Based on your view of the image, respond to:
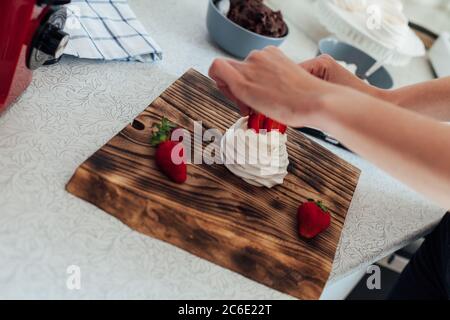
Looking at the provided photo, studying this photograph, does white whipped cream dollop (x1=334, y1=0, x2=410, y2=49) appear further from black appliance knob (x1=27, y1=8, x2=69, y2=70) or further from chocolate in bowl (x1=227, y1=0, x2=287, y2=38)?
black appliance knob (x1=27, y1=8, x2=69, y2=70)

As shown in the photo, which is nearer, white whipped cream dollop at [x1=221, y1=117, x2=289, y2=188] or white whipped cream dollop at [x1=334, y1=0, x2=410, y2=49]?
white whipped cream dollop at [x1=221, y1=117, x2=289, y2=188]

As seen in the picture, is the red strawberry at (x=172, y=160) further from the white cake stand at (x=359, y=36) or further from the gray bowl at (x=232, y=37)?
the white cake stand at (x=359, y=36)

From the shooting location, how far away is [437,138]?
53 centimetres

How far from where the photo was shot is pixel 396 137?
54 cm

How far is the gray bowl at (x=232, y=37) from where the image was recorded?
1.03 meters

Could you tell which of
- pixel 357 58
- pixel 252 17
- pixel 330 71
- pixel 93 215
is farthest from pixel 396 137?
pixel 357 58

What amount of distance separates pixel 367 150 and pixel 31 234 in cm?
42

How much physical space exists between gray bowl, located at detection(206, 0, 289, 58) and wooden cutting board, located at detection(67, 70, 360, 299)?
A: 373 mm

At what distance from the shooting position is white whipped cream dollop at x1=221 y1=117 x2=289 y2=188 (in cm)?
70

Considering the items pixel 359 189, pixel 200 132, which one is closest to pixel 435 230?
pixel 359 189

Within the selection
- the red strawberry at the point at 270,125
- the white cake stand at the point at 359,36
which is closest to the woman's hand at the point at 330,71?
the red strawberry at the point at 270,125

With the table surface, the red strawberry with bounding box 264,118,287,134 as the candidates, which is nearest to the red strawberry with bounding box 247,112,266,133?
the red strawberry with bounding box 264,118,287,134

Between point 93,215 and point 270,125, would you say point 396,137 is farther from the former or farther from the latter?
point 93,215

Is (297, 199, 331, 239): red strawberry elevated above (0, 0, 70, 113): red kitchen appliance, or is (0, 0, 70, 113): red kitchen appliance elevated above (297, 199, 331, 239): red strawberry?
(0, 0, 70, 113): red kitchen appliance
